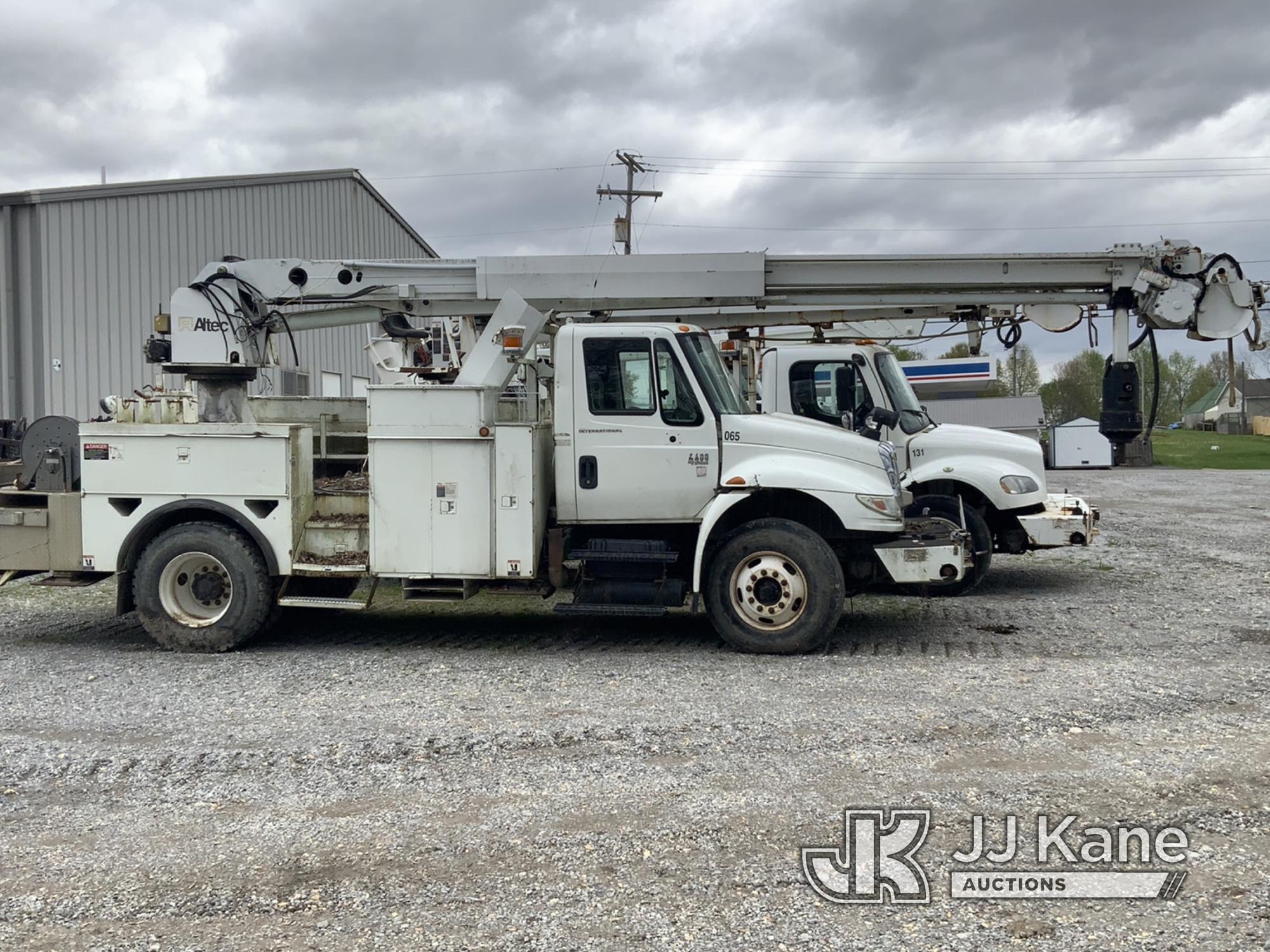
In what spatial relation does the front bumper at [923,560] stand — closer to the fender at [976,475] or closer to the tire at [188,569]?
the fender at [976,475]

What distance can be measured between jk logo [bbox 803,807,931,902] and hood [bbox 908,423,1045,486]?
6.73 meters

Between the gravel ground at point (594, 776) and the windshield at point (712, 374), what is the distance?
1939mm

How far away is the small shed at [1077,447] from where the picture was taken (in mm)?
39219

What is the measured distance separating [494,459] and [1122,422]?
5257 mm

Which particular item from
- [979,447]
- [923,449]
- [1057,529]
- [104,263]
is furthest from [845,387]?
[104,263]

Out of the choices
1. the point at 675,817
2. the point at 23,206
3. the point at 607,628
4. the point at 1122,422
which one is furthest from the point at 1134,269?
the point at 23,206


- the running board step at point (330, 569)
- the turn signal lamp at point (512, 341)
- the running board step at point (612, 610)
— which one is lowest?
the running board step at point (612, 610)

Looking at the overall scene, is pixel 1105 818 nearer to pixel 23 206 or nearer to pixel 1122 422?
pixel 1122 422

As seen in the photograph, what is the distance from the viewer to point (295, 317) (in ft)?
33.5

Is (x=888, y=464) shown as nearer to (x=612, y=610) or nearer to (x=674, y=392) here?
(x=674, y=392)

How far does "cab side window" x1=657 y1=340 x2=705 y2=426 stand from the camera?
852 cm

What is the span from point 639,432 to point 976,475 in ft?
14.1

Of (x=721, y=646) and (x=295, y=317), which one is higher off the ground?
(x=295, y=317)

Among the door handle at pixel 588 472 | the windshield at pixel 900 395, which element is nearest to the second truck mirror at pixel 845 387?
the windshield at pixel 900 395
